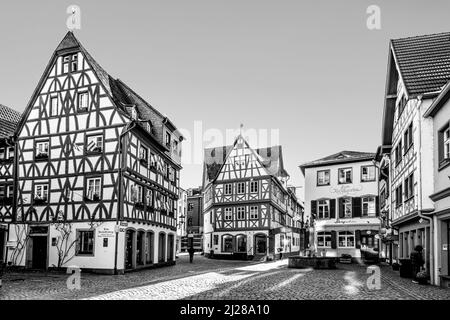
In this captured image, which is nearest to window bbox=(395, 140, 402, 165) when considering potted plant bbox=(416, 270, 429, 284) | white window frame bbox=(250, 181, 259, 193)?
potted plant bbox=(416, 270, 429, 284)

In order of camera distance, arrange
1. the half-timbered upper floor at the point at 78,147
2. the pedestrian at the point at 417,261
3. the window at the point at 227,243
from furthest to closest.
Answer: the window at the point at 227,243 → the half-timbered upper floor at the point at 78,147 → the pedestrian at the point at 417,261

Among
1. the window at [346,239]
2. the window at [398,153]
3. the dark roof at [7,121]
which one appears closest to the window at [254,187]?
the window at [346,239]

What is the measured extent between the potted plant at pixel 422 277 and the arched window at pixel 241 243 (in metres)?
28.2

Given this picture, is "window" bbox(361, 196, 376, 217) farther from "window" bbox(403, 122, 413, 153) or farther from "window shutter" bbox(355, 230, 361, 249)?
"window" bbox(403, 122, 413, 153)

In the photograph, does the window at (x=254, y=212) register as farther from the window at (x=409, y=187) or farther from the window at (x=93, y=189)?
the window at (x=409, y=187)

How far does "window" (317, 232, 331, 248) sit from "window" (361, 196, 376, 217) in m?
3.51

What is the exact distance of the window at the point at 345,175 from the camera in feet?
133

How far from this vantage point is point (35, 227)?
27312 mm

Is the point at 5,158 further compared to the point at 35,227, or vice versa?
the point at 5,158

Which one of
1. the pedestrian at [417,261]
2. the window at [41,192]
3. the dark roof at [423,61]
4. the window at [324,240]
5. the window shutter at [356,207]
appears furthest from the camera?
the window at [324,240]
